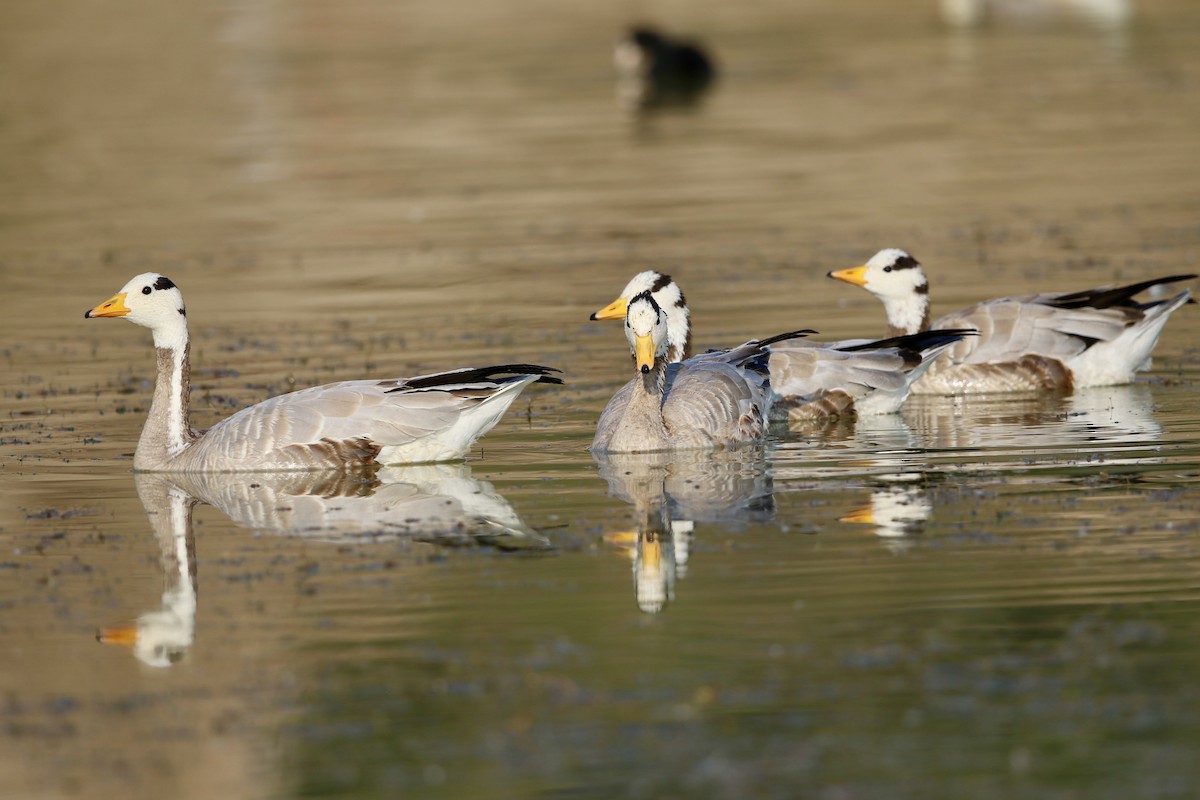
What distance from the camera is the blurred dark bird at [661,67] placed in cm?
4347

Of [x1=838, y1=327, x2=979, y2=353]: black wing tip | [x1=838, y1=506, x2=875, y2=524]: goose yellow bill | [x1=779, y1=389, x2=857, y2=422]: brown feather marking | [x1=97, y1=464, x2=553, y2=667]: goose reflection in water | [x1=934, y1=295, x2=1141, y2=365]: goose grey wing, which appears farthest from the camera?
[x1=934, y1=295, x2=1141, y2=365]: goose grey wing

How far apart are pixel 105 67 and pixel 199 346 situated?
3184 centimetres

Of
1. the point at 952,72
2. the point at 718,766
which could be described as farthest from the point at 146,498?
the point at 952,72

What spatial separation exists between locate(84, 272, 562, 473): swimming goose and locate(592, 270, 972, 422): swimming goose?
2.08 metres

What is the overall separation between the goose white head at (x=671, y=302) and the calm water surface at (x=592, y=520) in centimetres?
78

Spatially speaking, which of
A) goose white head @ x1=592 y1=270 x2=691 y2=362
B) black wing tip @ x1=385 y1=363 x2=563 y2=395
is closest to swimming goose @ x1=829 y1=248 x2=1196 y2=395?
goose white head @ x1=592 y1=270 x2=691 y2=362

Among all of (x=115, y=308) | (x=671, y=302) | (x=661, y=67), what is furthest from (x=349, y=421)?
(x=661, y=67)

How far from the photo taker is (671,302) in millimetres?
15438

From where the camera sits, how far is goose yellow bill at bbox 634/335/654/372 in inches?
516

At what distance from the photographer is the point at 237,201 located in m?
29.8

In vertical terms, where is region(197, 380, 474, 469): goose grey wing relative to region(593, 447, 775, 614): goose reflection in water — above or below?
above

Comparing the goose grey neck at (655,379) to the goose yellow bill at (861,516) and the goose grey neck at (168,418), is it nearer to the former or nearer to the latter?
the goose yellow bill at (861,516)

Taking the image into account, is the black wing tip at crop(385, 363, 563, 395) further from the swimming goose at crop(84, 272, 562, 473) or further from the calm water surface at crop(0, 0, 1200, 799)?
the calm water surface at crop(0, 0, 1200, 799)

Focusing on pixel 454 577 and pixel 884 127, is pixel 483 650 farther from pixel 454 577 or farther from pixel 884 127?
pixel 884 127
